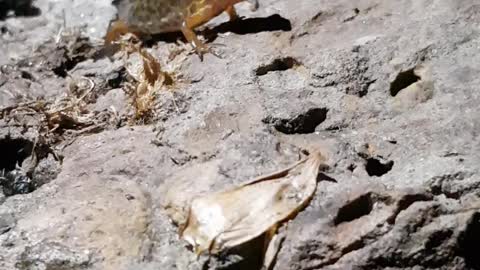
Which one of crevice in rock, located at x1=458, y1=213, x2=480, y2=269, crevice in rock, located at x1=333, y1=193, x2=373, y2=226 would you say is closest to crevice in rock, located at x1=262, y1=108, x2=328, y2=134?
crevice in rock, located at x1=333, y1=193, x2=373, y2=226

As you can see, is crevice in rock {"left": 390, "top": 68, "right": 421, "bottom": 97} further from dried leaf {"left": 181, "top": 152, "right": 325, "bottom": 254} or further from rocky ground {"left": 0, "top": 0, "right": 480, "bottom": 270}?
dried leaf {"left": 181, "top": 152, "right": 325, "bottom": 254}

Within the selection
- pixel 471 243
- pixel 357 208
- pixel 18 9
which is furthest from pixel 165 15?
pixel 471 243

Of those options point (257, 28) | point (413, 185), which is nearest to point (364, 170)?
point (413, 185)

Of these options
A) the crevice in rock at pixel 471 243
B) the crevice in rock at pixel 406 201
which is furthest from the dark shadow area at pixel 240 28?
the crevice in rock at pixel 471 243

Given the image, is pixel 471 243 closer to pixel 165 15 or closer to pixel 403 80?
pixel 403 80

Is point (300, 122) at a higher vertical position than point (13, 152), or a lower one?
higher

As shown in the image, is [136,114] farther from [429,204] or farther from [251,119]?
[429,204]

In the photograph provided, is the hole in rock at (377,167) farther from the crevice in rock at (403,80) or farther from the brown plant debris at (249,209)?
the crevice in rock at (403,80)
